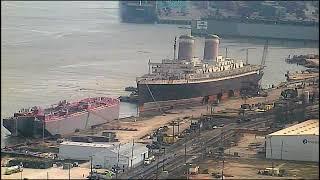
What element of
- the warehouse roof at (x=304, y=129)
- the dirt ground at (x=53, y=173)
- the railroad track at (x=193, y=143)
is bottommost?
the dirt ground at (x=53, y=173)

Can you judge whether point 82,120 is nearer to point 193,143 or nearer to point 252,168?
point 193,143

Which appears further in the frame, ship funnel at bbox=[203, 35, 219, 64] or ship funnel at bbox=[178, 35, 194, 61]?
ship funnel at bbox=[203, 35, 219, 64]

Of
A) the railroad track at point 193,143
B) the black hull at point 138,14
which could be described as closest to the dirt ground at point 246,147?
the railroad track at point 193,143

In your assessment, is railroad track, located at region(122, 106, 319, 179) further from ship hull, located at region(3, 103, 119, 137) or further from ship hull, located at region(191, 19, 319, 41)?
ship hull, located at region(191, 19, 319, 41)

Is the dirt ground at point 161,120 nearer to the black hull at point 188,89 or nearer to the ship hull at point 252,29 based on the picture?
the black hull at point 188,89

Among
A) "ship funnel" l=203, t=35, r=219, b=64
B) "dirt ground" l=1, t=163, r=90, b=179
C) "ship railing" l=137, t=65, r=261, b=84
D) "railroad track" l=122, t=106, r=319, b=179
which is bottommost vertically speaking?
"dirt ground" l=1, t=163, r=90, b=179

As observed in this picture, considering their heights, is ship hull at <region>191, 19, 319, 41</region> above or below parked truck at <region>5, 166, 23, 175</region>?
above

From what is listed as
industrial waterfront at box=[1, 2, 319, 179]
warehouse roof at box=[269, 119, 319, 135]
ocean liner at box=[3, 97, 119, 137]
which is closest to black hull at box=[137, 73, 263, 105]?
industrial waterfront at box=[1, 2, 319, 179]
